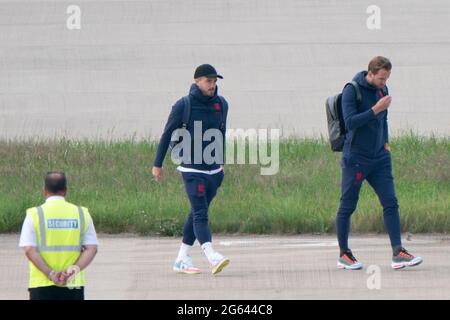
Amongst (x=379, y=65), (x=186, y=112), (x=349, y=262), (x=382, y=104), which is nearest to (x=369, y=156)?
(x=382, y=104)

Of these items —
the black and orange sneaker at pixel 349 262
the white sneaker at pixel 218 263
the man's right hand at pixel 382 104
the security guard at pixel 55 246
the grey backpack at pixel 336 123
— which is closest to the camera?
the security guard at pixel 55 246

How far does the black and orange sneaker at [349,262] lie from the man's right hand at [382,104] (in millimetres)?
1146

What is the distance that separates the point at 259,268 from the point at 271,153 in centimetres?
569

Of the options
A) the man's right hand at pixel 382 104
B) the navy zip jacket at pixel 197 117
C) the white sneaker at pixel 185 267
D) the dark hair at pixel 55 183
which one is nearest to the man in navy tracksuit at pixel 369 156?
the man's right hand at pixel 382 104

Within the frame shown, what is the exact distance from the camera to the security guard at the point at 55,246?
25.5 feet

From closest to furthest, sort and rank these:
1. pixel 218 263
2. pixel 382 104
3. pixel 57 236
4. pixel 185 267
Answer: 1. pixel 57 236
2. pixel 218 263
3. pixel 382 104
4. pixel 185 267

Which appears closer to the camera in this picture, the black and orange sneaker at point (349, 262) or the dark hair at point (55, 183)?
the dark hair at point (55, 183)

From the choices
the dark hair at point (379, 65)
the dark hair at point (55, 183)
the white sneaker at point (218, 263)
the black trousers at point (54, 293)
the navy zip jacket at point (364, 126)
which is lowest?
the white sneaker at point (218, 263)

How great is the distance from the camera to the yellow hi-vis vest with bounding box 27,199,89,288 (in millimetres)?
7777

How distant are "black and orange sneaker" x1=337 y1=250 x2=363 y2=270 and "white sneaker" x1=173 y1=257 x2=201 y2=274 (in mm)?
1126

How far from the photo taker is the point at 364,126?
36.9 feet

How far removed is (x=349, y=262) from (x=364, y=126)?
1065 mm

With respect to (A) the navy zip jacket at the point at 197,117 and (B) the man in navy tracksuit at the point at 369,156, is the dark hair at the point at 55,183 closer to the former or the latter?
(A) the navy zip jacket at the point at 197,117

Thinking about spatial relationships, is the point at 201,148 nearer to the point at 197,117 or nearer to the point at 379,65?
the point at 197,117
